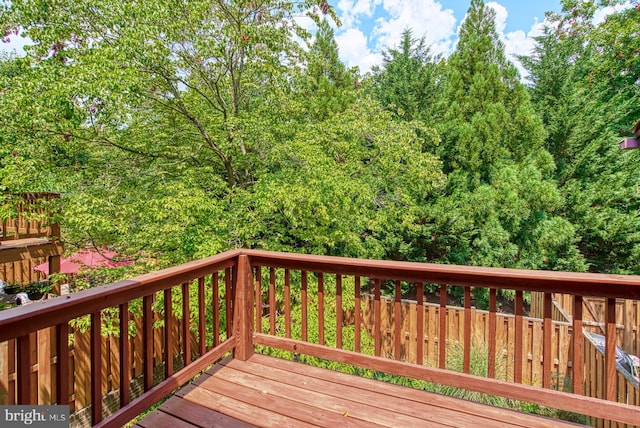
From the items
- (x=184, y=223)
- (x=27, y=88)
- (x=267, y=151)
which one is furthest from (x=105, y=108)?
(x=267, y=151)

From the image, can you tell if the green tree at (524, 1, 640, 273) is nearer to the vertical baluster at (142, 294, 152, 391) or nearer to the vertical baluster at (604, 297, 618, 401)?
the vertical baluster at (604, 297, 618, 401)

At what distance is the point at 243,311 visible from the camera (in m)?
2.47

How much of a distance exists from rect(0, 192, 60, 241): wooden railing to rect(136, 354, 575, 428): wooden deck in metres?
4.41

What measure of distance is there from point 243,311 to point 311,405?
0.86 metres

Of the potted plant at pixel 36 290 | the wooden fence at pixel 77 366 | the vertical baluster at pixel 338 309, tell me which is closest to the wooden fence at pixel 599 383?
the vertical baluster at pixel 338 309

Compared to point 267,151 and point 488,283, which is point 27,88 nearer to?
Result: point 267,151

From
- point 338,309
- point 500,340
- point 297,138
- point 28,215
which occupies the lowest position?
point 500,340

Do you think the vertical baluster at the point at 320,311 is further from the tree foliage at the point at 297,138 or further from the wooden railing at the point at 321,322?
the tree foliage at the point at 297,138

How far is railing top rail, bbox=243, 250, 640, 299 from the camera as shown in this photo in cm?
164

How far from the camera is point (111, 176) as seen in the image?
17.3 feet

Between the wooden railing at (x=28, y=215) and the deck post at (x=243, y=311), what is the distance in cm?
407

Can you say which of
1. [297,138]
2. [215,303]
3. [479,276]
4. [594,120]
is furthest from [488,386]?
[594,120]

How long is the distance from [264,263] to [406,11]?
10402 millimetres

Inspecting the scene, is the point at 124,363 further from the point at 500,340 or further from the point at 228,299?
the point at 500,340
